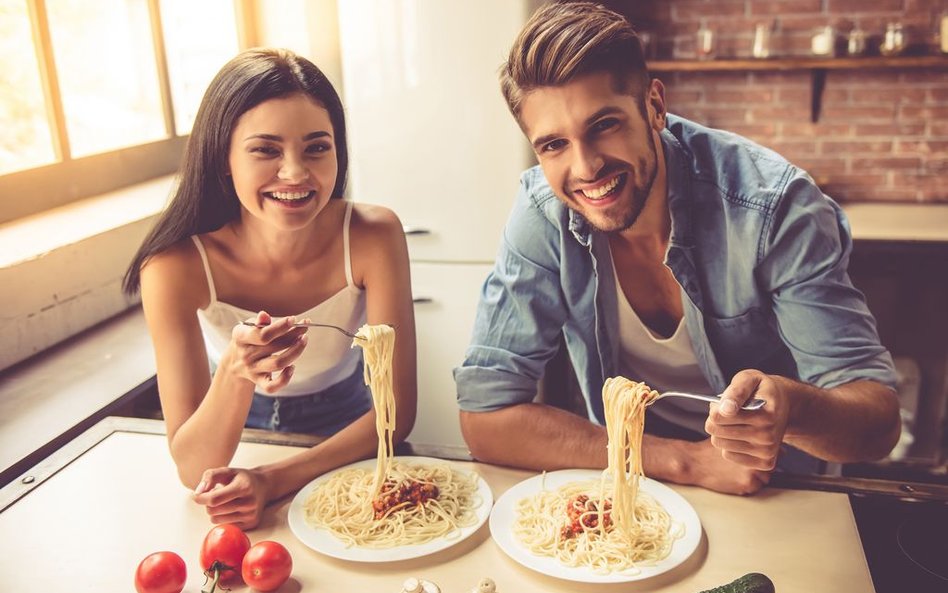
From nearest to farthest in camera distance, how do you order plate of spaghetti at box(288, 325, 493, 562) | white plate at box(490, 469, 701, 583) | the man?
white plate at box(490, 469, 701, 583)
plate of spaghetti at box(288, 325, 493, 562)
the man

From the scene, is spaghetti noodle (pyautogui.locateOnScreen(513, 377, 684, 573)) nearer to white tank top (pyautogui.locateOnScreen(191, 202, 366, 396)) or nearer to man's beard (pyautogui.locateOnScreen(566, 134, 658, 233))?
man's beard (pyautogui.locateOnScreen(566, 134, 658, 233))

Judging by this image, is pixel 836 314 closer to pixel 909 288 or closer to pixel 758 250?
pixel 758 250

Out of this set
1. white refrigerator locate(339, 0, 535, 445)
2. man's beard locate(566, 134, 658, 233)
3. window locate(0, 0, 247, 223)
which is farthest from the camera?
white refrigerator locate(339, 0, 535, 445)

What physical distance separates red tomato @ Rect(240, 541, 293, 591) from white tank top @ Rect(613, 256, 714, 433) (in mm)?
953

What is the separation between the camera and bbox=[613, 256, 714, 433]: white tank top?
74.3 inches

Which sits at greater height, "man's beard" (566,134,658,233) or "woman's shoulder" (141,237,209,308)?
"man's beard" (566,134,658,233)

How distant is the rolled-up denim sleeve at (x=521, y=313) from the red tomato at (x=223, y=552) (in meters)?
0.60

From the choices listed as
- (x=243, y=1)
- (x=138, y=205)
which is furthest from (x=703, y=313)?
(x=243, y=1)

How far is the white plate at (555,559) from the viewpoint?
1.31 m

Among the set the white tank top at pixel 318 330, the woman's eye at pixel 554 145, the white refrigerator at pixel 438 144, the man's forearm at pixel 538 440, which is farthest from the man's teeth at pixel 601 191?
the white refrigerator at pixel 438 144

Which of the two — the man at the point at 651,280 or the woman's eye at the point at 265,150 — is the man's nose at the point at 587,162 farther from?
the woman's eye at the point at 265,150

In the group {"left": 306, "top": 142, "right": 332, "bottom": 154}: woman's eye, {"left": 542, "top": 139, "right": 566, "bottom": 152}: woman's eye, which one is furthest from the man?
{"left": 306, "top": 142, "right": 332, "bottom": 154}: woman's eye

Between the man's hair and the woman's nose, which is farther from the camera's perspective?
the woman's nose

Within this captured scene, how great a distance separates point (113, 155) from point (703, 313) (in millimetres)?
2611
